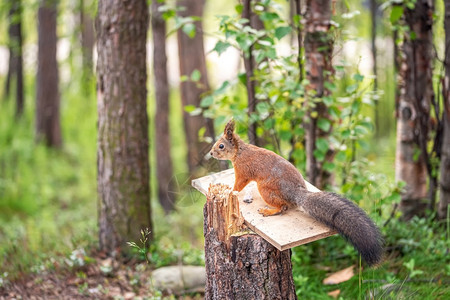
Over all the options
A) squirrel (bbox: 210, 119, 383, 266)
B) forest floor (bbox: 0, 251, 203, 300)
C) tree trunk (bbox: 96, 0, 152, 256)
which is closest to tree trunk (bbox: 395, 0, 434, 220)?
squirrel (bbox: 210, 119, 383, 266)

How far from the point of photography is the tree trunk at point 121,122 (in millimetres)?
4664

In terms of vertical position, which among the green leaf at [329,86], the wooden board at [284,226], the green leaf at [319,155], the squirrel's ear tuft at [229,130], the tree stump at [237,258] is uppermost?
the green leaf at [329,86]

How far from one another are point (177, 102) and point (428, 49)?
12.0m

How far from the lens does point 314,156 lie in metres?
4.62

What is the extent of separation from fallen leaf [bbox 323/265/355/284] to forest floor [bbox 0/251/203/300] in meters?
1.10

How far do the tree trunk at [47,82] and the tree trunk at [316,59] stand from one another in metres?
8.22

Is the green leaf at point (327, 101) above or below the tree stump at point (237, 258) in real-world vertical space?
above

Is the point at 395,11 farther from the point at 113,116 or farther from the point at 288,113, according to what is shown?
the point at 113,116

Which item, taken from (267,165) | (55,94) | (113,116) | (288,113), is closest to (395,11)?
(288,113)

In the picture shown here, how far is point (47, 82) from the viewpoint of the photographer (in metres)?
11.3

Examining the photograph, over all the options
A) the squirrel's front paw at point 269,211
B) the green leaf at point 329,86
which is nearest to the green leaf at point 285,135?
the green leaf at point 329,86

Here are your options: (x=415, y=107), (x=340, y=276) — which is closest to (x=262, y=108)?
(x=340, y=276)

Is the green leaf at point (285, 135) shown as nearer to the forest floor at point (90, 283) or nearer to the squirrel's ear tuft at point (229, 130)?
the squirrel's ear tuft at point (229, 130)

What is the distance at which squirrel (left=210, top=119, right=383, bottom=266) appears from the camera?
2738 mm
